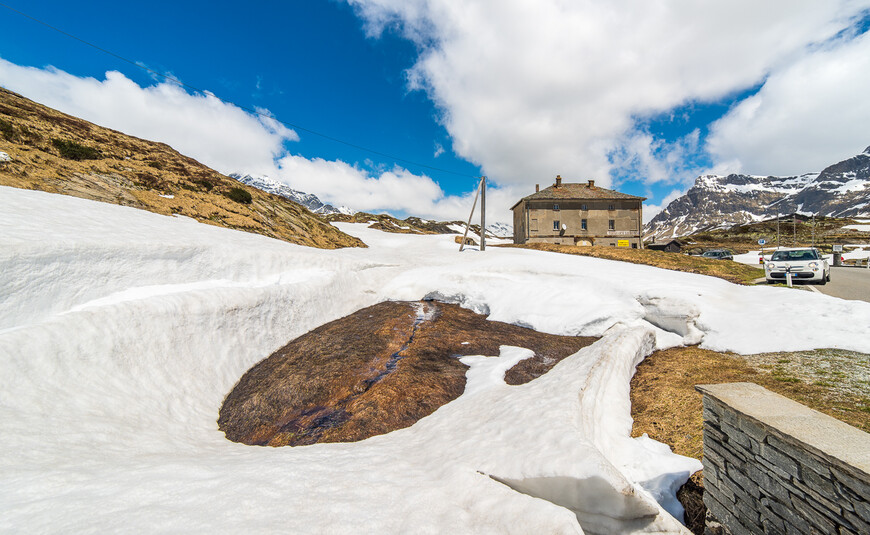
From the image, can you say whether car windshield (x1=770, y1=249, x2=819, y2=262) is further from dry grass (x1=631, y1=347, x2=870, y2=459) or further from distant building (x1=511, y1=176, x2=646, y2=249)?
distant building (x1=511, y1=176, x2=646, y2=249)

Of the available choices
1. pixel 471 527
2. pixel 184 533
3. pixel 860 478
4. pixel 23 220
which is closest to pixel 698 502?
pixel 860 478

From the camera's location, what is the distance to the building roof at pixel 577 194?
1813 inches

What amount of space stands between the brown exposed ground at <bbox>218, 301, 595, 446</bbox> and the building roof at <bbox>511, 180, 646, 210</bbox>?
3833cm

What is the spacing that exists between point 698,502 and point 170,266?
13517 mm

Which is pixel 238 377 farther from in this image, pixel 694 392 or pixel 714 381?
pixel 714 381

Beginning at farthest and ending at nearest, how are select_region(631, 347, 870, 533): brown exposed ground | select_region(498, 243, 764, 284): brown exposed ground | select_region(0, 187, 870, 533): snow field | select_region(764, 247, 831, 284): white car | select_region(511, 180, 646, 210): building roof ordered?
1. select_region(511, 180, 646, 210): building roof
2. select_region(764, 247, 831, 284): white car
3. select_region(498, 243, 764, 284): brown exposed ground
4. select_region(631, 347, 870, 533): brown exposed ground
5. select_region(0, 187, 870, 533): snow field

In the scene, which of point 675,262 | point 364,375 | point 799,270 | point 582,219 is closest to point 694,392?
point 364,375

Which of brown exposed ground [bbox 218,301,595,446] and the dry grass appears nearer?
the dry grass

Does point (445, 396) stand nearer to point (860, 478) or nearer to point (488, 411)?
point (488, 411)

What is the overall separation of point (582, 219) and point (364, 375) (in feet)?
152

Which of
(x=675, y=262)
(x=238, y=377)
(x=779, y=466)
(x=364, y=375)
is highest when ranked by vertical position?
(x=675, y=262)

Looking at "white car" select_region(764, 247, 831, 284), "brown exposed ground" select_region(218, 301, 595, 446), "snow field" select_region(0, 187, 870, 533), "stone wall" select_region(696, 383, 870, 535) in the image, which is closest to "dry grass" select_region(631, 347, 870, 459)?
"snow field" select_region(0, 187, 870, 533)

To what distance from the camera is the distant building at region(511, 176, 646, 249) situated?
152ft

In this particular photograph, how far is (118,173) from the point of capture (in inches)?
697
